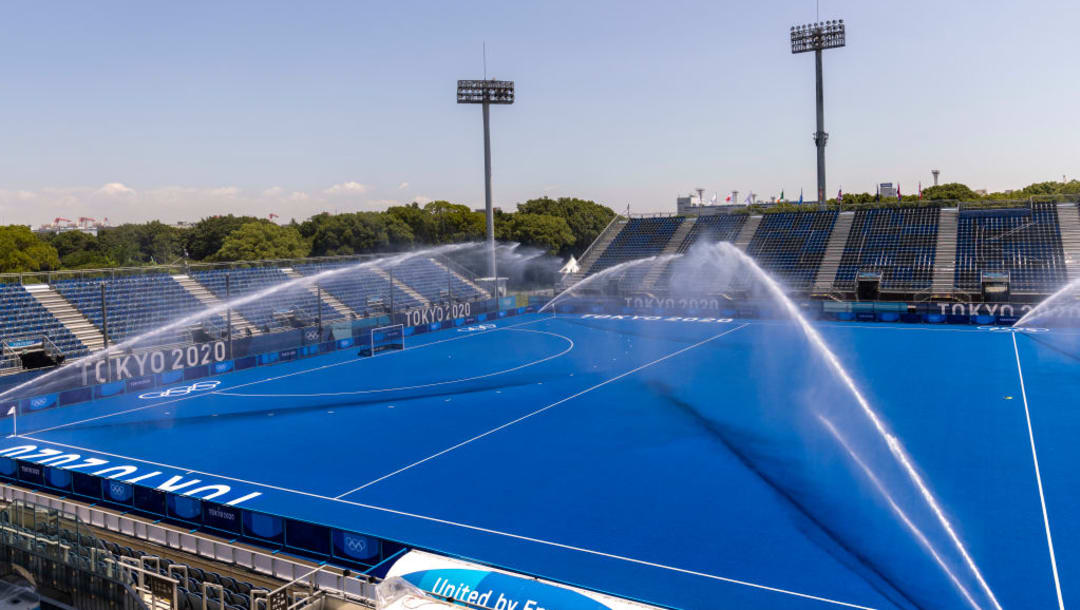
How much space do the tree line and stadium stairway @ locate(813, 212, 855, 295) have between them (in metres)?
38.2

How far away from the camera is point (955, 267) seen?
208 feet

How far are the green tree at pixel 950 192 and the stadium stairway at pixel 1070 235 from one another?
161 feet

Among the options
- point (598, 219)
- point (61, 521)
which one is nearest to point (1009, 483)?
point (61, 521)

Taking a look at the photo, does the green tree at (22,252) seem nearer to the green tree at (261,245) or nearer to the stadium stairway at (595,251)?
the green tree at (261,245)

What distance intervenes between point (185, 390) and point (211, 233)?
84191 mm

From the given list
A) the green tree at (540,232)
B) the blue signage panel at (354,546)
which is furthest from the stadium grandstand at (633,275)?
the blue signage panel at (354,546)

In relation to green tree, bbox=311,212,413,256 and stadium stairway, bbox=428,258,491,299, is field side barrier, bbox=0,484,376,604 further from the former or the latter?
green tree, bbox=311,212,413,256

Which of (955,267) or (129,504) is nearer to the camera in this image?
(129,504)

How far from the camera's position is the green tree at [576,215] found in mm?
112825

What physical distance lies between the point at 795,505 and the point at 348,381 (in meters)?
23.5

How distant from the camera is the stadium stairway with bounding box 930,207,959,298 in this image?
61.5 meters

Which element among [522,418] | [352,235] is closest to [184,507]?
[522,418]

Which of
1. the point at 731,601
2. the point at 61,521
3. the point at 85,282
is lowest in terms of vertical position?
the point at 731,601

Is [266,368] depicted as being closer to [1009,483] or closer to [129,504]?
[129,504]
